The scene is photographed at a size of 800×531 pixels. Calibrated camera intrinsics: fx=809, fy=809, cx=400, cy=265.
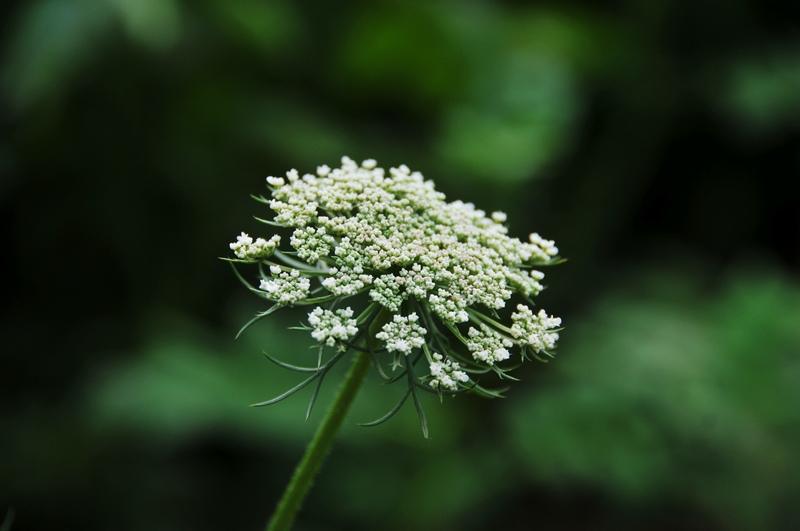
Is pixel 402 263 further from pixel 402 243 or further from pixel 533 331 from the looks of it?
pixel 533 331

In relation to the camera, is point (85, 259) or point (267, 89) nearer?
point (85, 259)

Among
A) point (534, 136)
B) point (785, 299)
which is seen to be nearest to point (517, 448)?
point (785, 299)

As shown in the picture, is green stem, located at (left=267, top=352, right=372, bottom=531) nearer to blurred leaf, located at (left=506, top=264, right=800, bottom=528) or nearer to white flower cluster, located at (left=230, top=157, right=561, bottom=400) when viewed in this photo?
white flower cluster, located at (left=230, top=157, right=561, bottom=400)

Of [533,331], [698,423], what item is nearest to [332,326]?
[533,331]

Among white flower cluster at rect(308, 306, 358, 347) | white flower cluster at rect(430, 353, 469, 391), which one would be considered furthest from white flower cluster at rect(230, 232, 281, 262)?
white flower cluster at rect(430, 353, 469, 391)

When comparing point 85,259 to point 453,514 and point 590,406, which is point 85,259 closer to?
point 453,514
